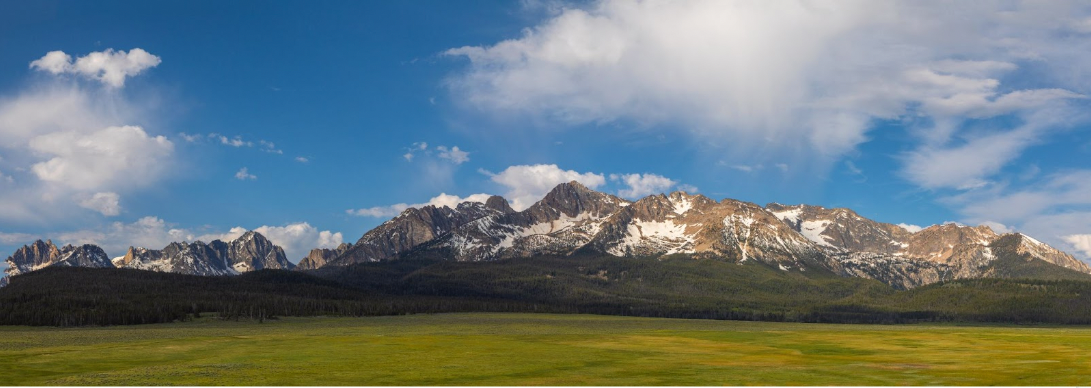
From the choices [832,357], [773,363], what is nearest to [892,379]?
[773,363]

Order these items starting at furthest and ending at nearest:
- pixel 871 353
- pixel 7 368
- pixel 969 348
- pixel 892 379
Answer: pixel 969 348
pixel 871 353
pixel 7 368
pixel 892 379

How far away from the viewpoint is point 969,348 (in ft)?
380

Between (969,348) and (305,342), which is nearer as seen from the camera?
(969,348)

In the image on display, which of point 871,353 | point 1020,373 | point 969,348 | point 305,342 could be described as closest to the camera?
point 1020,373

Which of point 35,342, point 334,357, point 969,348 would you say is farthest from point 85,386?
point 969,348

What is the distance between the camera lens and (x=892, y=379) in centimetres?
6725

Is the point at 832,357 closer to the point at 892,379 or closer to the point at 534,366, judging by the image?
the point at 892,379

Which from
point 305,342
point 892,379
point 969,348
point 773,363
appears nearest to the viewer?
point 892,379

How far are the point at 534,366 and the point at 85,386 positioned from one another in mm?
40438

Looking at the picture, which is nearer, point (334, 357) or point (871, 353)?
point (334, 357)

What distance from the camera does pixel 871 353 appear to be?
106 metres

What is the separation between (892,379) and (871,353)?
1622 inches

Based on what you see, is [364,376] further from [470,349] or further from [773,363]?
[773,363]

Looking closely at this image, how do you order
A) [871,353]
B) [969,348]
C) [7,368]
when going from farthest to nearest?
[969,348]
[871,353]
[7,368]
